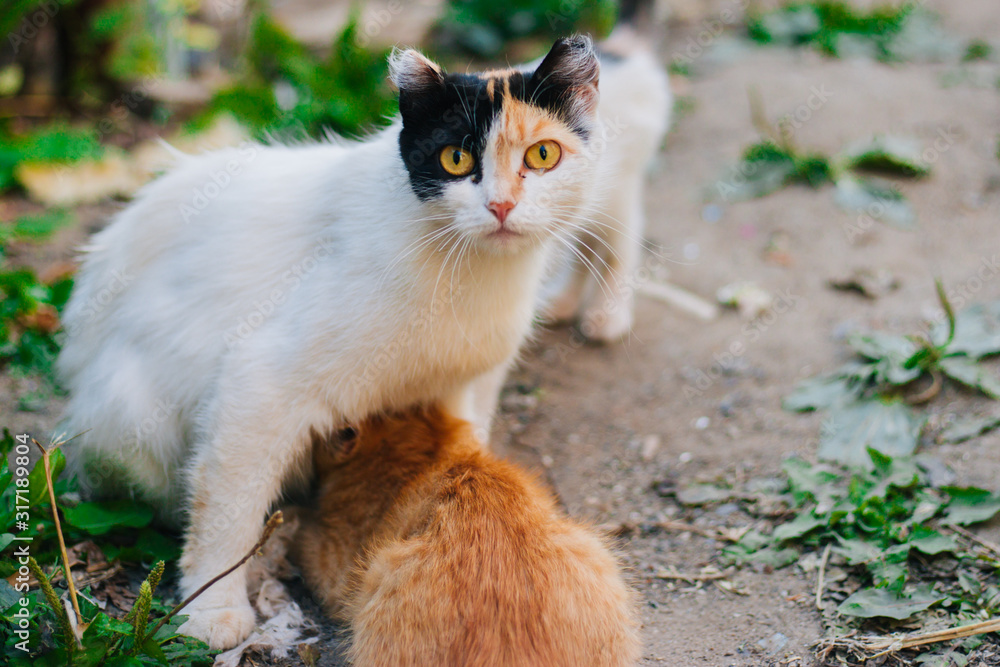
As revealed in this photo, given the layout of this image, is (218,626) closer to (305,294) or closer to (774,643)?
(305,294)

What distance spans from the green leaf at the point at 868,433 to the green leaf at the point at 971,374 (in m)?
0.23

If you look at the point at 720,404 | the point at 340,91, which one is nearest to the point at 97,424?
the point at 720,404

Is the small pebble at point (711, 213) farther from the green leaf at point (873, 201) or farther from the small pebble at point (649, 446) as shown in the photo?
the small pebble at point (649, 446)

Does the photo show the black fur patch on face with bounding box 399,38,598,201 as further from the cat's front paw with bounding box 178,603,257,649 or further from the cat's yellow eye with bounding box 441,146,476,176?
the cat's front paw with bounding box 178,603,257,649

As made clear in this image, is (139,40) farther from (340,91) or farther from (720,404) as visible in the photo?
(720,404)

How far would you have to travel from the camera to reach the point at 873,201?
15.1 feet

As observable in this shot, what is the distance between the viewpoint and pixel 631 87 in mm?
3830

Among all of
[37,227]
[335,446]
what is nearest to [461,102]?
[335,446]

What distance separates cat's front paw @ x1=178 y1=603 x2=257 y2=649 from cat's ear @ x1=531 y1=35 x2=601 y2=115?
5.97 ft

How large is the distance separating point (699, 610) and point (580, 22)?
5.59 metres

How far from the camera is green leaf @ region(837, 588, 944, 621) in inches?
88.1

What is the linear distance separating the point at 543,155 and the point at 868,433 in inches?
70.9

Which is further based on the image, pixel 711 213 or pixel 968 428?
pixel 711 213

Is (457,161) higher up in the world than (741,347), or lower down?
higher up
